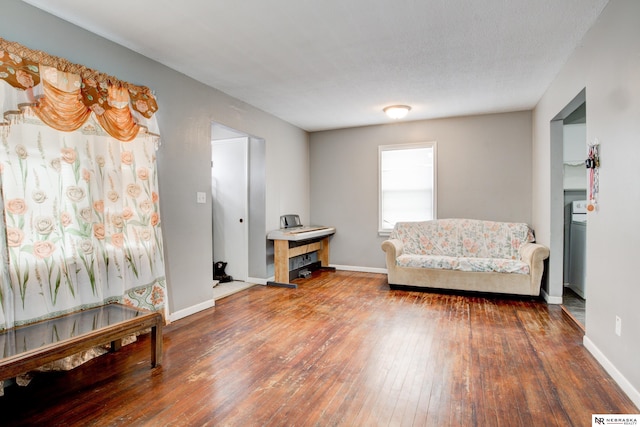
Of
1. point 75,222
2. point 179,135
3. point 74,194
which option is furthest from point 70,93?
point 179,135

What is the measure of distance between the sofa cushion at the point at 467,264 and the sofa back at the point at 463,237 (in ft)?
1.06

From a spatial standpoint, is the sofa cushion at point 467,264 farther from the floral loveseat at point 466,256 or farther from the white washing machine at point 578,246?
the white washing machine at point 578,246

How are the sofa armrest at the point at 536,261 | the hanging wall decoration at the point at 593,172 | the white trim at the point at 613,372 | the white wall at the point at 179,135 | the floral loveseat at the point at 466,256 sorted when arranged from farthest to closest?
the floral loveseat at the point at 466,256, the sofa armrest at the point at 536,261, the white wall at the point at 179,135, the hanging wall decoration at the point at 593,172, the white trim at the point at 613,372

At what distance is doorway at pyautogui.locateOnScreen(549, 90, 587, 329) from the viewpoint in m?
3.70

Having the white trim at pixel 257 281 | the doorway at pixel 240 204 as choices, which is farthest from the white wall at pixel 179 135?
the white trim at pixel 257 281

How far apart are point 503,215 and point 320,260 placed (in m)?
3.07

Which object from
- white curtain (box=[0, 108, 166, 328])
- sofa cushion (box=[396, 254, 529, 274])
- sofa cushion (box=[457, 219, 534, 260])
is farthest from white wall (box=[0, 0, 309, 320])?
sofa cushion (box=[457, 219, 534, 260])

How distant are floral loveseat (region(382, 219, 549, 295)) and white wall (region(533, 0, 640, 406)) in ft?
4.62

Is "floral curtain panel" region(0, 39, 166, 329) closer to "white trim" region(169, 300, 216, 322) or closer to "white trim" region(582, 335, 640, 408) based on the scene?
"white trim" region(169, 300, 216, 322)

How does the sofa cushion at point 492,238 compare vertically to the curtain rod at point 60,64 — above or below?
below

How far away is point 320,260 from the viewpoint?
19.9 feet

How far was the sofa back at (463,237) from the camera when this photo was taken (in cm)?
458

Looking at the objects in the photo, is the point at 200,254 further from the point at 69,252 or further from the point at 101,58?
the point at 101,58

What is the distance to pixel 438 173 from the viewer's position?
5301 millimetres
